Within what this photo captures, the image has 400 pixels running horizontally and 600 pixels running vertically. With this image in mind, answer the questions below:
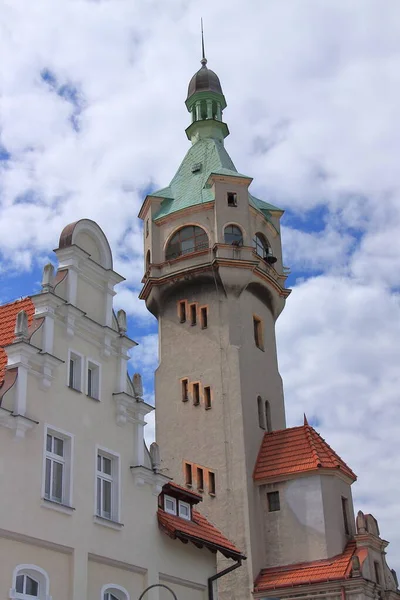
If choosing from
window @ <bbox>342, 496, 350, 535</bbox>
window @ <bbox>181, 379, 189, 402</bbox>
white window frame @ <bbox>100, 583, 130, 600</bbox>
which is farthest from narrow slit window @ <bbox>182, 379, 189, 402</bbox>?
white window frame @ <bbox>100, 583, 130, 600</bbox>

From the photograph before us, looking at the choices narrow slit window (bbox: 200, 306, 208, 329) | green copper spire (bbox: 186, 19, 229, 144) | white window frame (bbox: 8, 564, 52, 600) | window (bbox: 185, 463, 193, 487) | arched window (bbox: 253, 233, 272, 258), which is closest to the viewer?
white window frame (bbox: 8, 564, 52, 600)

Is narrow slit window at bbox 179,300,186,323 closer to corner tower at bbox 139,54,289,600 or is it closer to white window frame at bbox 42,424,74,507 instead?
corner tower at bbox 139,54,289,600

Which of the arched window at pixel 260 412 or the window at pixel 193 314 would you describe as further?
the window at pixel 193 314

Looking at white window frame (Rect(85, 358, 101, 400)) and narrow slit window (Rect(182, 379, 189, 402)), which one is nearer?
white window frame (Rect(85, 358, 101, 400))

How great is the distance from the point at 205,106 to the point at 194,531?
1380 inches

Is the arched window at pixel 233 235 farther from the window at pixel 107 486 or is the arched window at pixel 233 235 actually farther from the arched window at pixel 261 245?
the window at pixel 107 486

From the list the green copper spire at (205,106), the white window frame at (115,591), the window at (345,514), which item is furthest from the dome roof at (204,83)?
the white window frame at (115,591)

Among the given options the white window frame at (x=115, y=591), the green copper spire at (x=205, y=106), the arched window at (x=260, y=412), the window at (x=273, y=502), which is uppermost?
the green copper spire at (x=205, y=106)

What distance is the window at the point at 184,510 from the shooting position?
26078 mm

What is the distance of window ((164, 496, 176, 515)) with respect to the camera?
998 inches

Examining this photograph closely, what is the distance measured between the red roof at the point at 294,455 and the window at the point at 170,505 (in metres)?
13.6

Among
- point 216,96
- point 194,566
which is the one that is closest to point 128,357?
point 194,566

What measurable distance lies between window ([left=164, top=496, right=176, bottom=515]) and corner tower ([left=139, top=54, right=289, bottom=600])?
13122 millimetres

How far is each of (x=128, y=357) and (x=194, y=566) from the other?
21.3 feet
